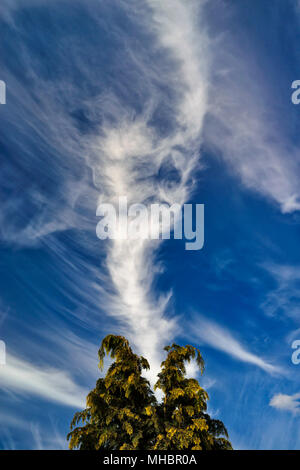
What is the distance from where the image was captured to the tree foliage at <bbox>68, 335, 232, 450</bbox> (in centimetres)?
1272

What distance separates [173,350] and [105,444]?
4.81 m

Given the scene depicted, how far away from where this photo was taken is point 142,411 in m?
13.9

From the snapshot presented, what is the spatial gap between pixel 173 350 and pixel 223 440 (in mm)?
4414

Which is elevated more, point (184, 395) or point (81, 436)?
point (184, 395)

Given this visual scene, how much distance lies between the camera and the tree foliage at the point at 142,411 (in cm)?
1272
